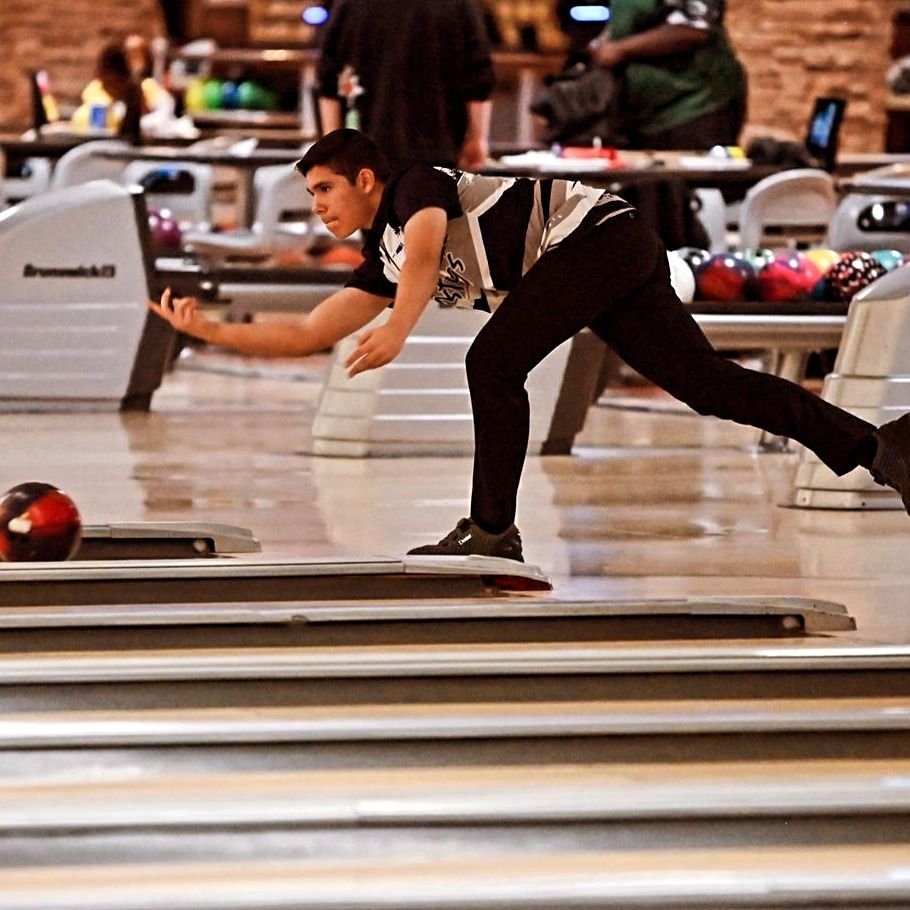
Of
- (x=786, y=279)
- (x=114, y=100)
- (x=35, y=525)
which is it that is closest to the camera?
(x=35, y=525)

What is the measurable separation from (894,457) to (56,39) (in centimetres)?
1173

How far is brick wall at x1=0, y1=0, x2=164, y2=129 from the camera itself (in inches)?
579

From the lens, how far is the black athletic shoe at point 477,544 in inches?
151

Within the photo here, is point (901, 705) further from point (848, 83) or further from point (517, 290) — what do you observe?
point (848, 83)

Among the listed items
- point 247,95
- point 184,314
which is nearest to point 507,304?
point 184,314

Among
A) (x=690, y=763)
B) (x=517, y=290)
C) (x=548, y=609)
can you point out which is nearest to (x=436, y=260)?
(x=517, y=290)

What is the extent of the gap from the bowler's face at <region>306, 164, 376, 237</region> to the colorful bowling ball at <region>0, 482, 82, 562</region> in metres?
0.67

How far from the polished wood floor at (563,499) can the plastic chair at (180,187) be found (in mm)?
3142

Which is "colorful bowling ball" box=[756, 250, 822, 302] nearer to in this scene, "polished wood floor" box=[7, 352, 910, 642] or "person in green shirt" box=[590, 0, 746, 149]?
"polished wood floor" box=[7, 352, 910, 642]

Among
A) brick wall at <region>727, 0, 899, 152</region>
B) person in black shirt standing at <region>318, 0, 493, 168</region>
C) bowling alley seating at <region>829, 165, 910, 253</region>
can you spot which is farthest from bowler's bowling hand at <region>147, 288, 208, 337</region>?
brick wall at <region>727, 0, 899, 152</region>

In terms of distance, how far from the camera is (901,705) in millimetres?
3082

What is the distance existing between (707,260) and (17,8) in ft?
30.7

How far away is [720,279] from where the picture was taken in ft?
20.9

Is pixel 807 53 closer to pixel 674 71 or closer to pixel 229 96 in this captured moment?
pixel 229 96
